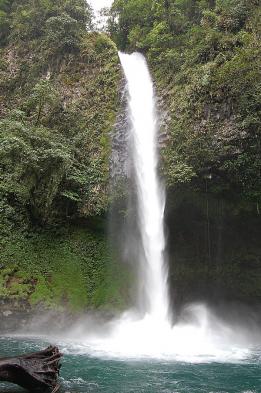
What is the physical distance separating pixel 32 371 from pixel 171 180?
1068 cm

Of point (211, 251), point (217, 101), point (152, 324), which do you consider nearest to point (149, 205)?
point (211, 251)

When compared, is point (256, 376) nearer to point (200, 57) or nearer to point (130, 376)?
point (130, 376)

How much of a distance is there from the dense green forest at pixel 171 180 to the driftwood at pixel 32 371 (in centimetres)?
756

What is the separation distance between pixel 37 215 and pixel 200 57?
11403 millimetres

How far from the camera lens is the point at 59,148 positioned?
17.7 meters

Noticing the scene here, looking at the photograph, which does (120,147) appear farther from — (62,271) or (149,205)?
(62,271)

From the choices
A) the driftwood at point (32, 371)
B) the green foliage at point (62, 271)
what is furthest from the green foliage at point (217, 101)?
the driftwood at point (32, 371)

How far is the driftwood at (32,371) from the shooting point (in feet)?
28.7

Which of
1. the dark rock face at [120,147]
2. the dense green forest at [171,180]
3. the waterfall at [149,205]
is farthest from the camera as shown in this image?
the dark rock face at [120,147]

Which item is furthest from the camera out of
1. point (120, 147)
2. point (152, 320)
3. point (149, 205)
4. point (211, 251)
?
point (120, 147)

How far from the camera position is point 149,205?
736 inches

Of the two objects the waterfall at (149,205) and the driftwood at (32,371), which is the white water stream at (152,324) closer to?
the waterfall at (149,205)

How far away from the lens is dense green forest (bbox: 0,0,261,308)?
1733 centimetres

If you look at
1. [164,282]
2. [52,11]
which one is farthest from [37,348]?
[52,11]
